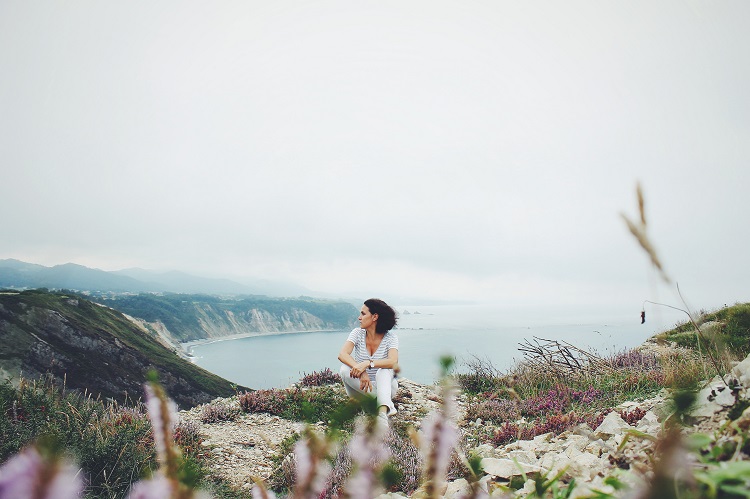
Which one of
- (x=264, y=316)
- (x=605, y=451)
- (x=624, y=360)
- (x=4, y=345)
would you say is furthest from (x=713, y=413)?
(x=264, y=316)

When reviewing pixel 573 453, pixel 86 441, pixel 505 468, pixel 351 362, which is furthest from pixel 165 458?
pixel 351 362

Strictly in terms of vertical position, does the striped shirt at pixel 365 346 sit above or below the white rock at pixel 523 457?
above

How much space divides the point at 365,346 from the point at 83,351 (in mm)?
17627

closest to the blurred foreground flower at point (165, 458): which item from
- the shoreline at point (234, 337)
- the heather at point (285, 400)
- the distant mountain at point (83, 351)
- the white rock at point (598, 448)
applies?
the white rock at point (598, 448)

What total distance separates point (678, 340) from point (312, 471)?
15.1 m

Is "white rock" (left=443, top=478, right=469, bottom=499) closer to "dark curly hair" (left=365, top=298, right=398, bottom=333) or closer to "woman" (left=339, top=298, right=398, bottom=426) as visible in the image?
"woman" (left=339, top=298, right=398, bottom=426)

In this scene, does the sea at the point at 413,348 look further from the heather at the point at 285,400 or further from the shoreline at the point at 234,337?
the heather at the point at 285,400

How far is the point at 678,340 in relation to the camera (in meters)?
12.5

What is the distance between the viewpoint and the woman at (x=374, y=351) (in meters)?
6.39

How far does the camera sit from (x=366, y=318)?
672cm

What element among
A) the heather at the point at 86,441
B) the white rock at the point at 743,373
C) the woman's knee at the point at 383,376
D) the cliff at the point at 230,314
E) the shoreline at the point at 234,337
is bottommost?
the shoreline at the point at 234,337

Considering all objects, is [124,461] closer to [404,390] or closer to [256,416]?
[256,416]

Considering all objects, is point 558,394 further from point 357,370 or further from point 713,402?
point 713,402

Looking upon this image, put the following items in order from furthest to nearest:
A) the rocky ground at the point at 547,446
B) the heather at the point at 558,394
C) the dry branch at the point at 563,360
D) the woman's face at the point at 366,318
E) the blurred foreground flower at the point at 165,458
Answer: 1. the dry branch at the point at 563,360
2. the woman's face at the point at 366,318
3. the heather at the point at 558,394
4. the rocky ground at the point at 547,446
5. the blurred foreground flower at the point at 165,458
